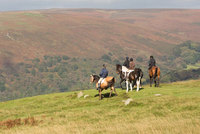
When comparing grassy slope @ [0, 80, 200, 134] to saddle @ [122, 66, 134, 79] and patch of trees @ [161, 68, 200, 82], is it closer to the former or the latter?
saddle @ [122, 66, 134, 79]

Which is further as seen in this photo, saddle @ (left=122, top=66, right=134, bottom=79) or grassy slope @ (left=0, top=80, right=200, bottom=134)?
saddle @ (left=122, top=66, right=134, bottom=79)

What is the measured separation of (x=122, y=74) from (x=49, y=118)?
37.0 feet

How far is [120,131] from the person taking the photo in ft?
52.3

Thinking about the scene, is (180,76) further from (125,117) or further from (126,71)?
(125,117)

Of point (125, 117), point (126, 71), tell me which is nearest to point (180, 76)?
point (126, 71)

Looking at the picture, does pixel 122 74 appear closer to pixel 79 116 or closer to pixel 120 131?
pixel 79 116

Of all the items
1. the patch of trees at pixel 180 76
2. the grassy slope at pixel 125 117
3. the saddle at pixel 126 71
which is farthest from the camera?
the patch of trees at pixel 180 76

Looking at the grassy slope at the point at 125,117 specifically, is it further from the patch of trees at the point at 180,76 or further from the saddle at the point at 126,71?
the patch of trees at the point at 180,76

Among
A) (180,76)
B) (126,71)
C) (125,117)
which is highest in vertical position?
(126,71)

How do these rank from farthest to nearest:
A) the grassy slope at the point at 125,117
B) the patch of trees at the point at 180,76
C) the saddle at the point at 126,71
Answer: the patch of trees at the point at 180,76 < the saddle at the point at 126,71 < the grassy slope at the point at 125,117

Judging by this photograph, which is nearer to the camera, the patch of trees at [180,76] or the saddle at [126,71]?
the saddle at [126,71]

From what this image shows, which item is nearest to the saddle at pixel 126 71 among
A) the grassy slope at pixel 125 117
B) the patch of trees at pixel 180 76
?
the grassy slope at pixel 125 117

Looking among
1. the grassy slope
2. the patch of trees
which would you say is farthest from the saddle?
the patch of trees

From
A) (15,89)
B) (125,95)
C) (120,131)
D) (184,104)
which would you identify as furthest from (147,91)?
(15,89)
